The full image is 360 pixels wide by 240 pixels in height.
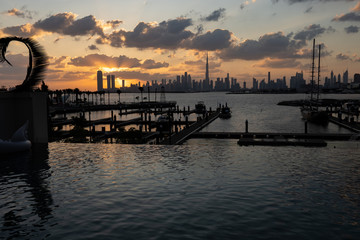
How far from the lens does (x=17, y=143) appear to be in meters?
23.1

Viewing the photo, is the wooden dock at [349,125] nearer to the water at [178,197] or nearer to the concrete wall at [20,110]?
the water at [178,197]

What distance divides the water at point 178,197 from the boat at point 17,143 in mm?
1078

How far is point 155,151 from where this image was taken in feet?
79.2

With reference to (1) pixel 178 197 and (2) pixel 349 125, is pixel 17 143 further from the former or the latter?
(2) pixel 349 125

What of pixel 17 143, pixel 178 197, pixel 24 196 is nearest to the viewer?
pixel 178 197

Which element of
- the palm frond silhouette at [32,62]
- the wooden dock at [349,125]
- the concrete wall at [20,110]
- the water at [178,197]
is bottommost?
the wooden dock at [349,125]

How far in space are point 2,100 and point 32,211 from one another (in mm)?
16523

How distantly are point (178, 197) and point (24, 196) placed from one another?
6.74 metres

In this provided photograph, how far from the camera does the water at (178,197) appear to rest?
9.88m

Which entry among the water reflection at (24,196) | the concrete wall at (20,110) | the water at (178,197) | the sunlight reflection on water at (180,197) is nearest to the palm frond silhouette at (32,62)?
the concrete wall at (20,110)

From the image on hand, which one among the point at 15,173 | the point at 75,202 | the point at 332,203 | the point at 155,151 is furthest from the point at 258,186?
the point at 15,173

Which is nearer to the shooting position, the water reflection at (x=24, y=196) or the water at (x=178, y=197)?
the water at (x=178, y=197)

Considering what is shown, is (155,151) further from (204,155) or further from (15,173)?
(15,173)

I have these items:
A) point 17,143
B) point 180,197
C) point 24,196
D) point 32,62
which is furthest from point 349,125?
point 24,196
